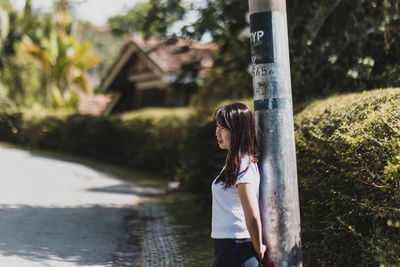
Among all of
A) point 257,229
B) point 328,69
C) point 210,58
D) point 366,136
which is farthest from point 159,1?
point 257,229

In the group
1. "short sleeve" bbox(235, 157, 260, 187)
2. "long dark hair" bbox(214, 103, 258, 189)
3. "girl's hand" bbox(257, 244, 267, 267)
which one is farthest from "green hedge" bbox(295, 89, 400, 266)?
"long dark hair" bbox(214, 103, 258, 189)

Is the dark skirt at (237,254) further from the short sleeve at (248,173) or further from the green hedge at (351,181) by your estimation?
the green hedge at (351,181)

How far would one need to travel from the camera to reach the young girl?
9.38 feet

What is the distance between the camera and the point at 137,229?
7.98 metres

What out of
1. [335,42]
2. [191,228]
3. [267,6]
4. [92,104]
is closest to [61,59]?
[92,104]

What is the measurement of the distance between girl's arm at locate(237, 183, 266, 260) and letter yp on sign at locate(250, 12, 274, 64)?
2.66 ft

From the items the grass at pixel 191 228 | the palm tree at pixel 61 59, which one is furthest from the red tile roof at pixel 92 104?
the grass at pixel 191 228

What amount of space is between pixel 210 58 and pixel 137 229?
5345mm

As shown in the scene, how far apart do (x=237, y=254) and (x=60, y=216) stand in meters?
5.90

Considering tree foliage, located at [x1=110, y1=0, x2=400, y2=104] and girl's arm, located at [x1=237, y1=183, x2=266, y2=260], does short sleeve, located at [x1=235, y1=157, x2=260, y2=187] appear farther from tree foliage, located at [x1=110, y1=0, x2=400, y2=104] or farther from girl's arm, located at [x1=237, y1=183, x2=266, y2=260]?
tree foliage, located at [x1=110, y1=0, x2=400, y2=104]

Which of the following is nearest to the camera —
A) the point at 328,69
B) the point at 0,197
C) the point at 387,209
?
the point at 387,209

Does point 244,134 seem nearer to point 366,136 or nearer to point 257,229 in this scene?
point 257,229

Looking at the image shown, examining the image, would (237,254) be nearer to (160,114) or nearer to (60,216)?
(60,216)

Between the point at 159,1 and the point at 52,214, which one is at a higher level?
the point at 159,1
